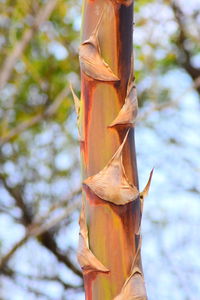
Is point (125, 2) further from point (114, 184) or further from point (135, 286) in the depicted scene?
point (135, 286)

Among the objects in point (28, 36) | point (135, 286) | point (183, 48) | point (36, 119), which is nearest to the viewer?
point (135, 286)

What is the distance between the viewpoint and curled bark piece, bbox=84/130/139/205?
78 cm

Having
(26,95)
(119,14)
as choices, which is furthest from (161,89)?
(119,14)

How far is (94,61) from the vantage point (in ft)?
2.66

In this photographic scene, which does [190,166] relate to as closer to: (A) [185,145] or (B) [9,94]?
(A) [185,145]

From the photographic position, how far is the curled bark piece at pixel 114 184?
2.56 ft

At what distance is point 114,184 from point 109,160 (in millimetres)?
32

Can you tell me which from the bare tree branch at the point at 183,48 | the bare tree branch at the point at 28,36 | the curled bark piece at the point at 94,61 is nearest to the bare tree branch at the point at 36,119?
the bare tree branch at the point at 28,36

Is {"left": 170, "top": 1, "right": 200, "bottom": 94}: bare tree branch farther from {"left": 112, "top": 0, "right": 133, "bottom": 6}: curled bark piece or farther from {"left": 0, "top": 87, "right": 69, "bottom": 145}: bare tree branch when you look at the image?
{"left": 112, "top": 0, "right": 133, "bottom": 6}: curled bark piece

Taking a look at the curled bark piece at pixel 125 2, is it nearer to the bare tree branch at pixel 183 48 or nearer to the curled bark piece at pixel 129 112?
the curled bark piece at pixel 129 112

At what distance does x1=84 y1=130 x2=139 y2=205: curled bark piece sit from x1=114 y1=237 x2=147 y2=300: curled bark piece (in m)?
0.08

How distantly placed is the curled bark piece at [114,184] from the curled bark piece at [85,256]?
50 millimetres

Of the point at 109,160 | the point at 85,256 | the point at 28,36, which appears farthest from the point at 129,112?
the point at 28,36

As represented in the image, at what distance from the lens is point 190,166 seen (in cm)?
496
